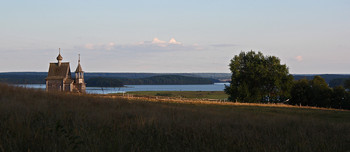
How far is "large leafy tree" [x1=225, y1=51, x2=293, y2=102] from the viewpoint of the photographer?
61.5 m

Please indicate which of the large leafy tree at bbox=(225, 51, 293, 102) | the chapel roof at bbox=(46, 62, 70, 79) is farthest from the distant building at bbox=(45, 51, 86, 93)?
the large leafy tree at bbox=(225, 51, 293, 102)

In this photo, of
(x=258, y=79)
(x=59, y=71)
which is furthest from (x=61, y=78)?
(x=258, y=79)

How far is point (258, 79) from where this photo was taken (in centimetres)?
6253

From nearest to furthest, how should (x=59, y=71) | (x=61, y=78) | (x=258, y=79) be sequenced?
(x=258, y=79), (x=61, y=78), (x=59, y=71)

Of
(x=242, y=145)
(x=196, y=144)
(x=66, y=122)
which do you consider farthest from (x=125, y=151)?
(x=66, y=122)

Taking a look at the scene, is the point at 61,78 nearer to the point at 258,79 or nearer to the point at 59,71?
the point at 59,71

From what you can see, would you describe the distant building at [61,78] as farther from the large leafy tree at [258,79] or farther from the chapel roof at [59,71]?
the large leafy tree at [258,79]

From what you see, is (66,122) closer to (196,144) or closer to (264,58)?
(196,144)

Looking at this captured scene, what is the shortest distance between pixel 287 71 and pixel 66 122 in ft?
199

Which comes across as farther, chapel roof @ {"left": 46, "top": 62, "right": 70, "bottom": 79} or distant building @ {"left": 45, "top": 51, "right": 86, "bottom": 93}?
chapel roof @ {"left": 46, "top": 62, "right": 70, "bottom": 79}

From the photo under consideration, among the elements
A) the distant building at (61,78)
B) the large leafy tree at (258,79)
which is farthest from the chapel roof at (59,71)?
the large leafy tree at (258,79)

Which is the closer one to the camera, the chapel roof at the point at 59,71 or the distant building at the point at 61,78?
the distant building at the point at 61,78

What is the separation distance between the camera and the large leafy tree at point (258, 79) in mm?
61484

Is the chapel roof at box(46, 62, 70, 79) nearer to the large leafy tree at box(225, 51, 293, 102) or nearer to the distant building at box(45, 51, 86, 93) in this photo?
the distant building at box(45, 51, 86, 93)
